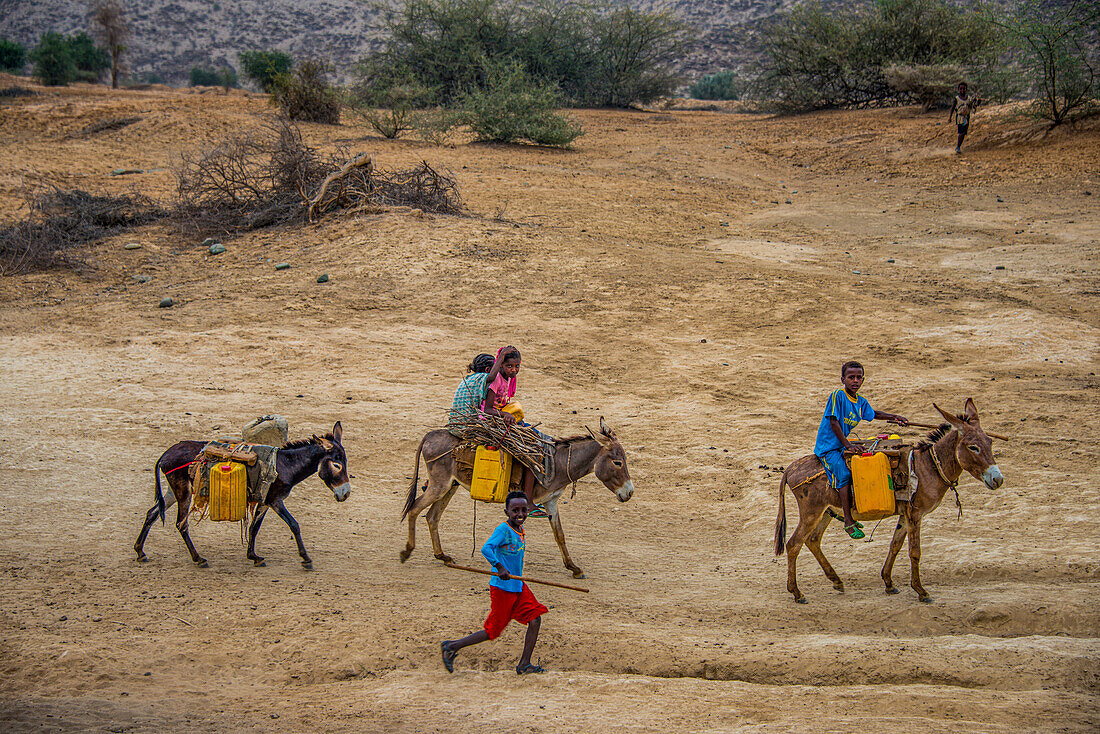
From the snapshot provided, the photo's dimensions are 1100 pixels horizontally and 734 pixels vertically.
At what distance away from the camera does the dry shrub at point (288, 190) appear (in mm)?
17391

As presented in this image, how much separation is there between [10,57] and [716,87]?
39.6 metres

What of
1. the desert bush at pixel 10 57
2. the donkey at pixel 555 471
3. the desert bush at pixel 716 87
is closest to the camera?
the donkey at pixel 555 471

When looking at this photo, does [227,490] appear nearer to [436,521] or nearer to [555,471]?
[436,521]

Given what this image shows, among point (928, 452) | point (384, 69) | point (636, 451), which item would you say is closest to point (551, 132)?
point (384, 69)

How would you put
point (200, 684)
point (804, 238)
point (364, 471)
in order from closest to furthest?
point (200, 684), point (364, 471), point (804, 238)

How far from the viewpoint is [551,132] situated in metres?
25.4

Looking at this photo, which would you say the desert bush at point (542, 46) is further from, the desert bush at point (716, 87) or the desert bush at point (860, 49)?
the desert bush at point (716, 87)

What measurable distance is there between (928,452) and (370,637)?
450 centimetres

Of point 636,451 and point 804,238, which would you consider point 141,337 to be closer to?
point 636,451

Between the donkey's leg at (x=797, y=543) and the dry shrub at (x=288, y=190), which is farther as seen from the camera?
the dry shrub at (x=288, y=190)

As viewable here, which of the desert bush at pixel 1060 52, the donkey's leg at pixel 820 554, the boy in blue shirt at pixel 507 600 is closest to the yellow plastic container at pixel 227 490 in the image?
the boy in blue shirt at pixel 507 600

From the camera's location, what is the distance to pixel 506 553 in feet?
16.5

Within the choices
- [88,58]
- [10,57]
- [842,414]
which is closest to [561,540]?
[842,414]

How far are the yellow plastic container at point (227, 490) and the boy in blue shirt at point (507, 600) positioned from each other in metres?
2.30
